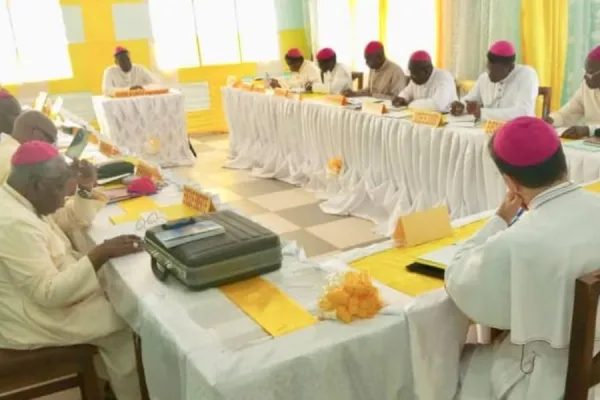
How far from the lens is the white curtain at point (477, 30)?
210 inches

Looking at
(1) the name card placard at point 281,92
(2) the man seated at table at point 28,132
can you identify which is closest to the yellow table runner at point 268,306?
(2) the man seated at table at point 28,132

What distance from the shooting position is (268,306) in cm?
151

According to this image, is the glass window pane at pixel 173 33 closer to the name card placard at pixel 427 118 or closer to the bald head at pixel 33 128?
the name card placard at pixel 427 118

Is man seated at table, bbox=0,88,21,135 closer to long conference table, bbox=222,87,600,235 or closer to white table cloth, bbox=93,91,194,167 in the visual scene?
long conference table, bbox=222,87,600,235

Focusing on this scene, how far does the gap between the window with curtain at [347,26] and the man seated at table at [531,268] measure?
6.02m

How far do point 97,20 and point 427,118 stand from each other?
5609 millimetres

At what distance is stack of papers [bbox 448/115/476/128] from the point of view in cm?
365

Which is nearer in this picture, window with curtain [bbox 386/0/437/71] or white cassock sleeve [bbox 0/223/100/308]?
white cassock sleeve [bbox 0/223/100/308]

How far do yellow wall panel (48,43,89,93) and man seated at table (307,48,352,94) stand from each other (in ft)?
11.2

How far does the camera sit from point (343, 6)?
7.82 m

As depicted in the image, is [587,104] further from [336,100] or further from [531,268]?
[531,268]

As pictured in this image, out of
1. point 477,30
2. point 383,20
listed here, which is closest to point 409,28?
point 383,20

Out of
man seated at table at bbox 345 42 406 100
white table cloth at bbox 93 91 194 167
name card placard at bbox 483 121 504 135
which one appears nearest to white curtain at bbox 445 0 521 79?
man seated at table at bbox 345 42 406 100

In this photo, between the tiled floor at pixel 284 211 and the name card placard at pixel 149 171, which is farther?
the tiled floor at pixel 284 211
